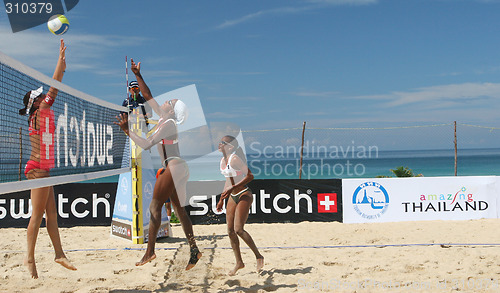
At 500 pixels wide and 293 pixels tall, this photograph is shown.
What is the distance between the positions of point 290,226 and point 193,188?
2.63 meters

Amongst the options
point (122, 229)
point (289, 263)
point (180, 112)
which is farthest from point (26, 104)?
point (122, 229)

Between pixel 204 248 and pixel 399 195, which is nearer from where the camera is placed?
pixel 204 248

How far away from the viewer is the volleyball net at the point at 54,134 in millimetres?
3924

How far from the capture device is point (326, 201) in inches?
449

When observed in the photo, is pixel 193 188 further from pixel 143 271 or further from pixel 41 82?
pixel 41 82

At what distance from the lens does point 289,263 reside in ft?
22.5

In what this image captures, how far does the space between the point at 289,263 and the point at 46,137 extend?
4.09 metres

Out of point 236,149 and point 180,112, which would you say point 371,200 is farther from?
point 180,112

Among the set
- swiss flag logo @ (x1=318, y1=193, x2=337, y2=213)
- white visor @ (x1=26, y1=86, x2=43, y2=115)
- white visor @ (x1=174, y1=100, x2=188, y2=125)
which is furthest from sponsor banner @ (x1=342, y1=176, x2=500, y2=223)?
white visor @ (x1=26, y1=86, x2=43, y2=115)

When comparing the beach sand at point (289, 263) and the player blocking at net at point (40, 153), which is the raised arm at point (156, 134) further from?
the beach sand at point (289, 263)

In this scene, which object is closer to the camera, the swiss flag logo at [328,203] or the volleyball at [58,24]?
the volleyball at [58,24]

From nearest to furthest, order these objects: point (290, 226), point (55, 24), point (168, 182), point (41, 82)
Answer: point (41, 82) → point (168, 182) → point (55, 24) → point (290, 226)

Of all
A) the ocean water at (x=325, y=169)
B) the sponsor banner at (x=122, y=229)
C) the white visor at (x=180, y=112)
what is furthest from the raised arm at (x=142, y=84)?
the ocean water at (x=325, y=169)

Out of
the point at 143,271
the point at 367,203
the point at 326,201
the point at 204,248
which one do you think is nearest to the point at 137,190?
the point at 204,248
